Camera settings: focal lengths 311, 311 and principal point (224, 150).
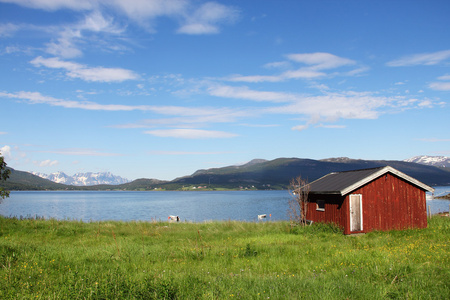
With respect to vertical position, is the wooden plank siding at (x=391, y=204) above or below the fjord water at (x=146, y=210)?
above

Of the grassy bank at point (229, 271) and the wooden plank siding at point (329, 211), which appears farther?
the wooden plank siding at point (329, 211)

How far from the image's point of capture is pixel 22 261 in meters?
11.1

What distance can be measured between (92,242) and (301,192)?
16.8m

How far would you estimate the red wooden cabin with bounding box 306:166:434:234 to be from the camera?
71.1 ft

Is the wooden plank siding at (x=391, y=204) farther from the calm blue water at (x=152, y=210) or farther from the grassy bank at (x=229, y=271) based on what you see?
the calm blue water at (x=152, y=210)

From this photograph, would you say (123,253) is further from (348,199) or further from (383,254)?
(348,199)

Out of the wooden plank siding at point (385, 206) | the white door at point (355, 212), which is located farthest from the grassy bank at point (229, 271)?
the wooden plank siding at point (385, 206)

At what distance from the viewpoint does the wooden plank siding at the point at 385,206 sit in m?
22.0

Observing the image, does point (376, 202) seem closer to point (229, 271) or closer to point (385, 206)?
point (385, 206)

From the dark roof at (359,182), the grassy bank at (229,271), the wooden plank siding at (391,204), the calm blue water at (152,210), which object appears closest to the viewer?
the grassy bank at (229,271)

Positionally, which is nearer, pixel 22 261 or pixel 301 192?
pixel 22 261

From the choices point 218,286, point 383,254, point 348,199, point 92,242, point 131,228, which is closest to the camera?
point 218,286

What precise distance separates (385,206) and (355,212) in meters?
2.66

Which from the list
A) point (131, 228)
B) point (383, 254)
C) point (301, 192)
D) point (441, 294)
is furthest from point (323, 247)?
point (131, 228)
